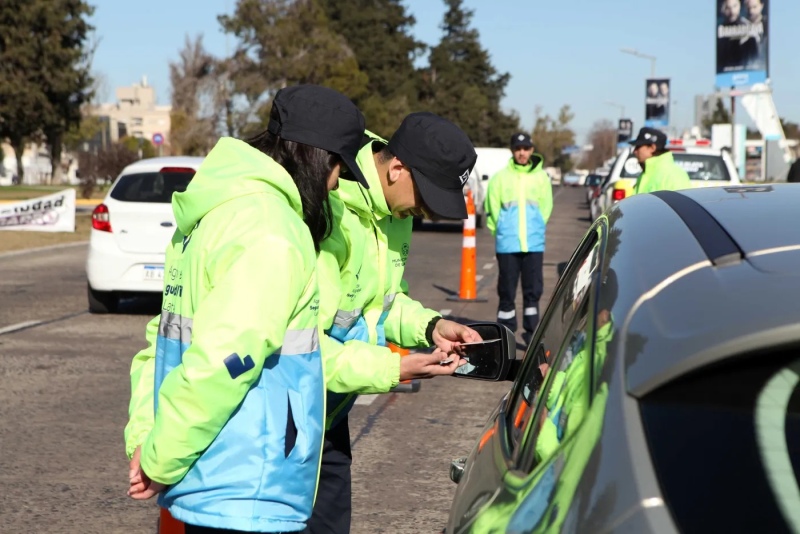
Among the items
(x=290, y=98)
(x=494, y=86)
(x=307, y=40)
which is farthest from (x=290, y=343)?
(x=494, y=86)

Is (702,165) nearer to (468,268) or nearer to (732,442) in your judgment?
(468,268)

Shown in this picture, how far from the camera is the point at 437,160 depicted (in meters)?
3.45

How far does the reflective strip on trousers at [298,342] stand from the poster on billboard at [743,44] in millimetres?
36666

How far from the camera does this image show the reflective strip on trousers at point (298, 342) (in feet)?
8.87

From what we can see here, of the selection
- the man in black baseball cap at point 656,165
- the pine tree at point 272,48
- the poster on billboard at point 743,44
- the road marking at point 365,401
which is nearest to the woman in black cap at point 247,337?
the road marking at point 365,401

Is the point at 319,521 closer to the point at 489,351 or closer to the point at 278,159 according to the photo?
the point at 489,351

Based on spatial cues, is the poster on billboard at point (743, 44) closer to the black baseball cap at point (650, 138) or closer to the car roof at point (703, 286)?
the black baseball cap at point (650, 138)

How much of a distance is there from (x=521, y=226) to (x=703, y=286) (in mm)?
8803

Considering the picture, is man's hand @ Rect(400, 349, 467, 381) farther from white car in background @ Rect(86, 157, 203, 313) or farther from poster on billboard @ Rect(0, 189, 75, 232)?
poster on billboard @ Rect(0, 189, 75, 232)

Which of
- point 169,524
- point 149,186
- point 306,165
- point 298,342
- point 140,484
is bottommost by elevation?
point 169,524

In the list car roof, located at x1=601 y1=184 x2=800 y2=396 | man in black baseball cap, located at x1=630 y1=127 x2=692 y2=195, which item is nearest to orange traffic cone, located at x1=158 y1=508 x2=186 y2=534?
car roof, located at x1=601 y1=184 x2=800 y2=396

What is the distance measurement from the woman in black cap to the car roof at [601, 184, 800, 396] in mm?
764

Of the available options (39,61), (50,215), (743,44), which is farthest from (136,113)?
(50,215)

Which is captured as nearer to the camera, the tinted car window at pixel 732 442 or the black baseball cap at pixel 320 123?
the tinted car window at pixel 732 442
